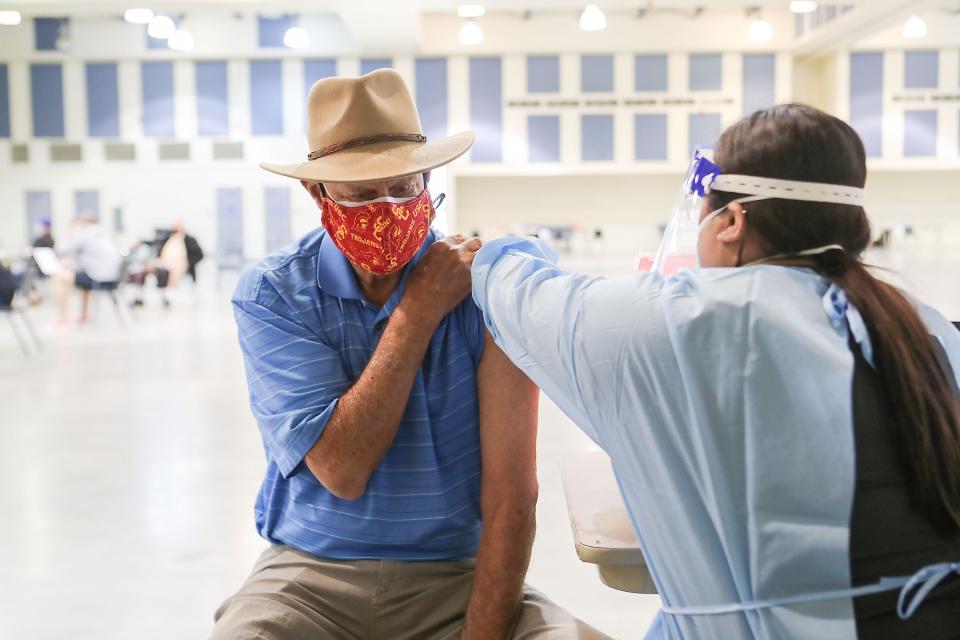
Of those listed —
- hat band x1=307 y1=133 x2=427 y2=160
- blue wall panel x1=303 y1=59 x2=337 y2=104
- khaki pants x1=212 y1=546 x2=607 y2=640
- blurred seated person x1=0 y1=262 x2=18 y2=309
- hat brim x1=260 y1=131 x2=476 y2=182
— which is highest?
blue wall panel x1=303 y1=59 x2=337 y2=104

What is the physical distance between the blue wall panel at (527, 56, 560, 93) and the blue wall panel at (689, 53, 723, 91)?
2.72 meters

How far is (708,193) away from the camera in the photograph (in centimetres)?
122

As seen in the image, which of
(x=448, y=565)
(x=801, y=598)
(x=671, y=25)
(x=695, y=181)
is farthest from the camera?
(x=671, y=25)

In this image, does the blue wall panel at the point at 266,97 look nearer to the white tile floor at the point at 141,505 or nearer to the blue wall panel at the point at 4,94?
the blue wall panel at the point at 4,94

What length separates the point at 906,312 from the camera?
105 centimetres

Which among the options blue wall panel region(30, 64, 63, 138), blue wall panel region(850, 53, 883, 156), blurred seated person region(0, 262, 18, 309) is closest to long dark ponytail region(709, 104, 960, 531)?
blurred seated person region(0, 262, 18, 309)

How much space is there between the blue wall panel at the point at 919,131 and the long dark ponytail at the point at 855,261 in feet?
64.7

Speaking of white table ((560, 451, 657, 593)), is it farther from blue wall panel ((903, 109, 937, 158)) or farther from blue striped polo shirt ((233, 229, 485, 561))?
blue wall panel ((903, 109, 937, 158))

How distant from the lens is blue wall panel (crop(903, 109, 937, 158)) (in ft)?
61.3

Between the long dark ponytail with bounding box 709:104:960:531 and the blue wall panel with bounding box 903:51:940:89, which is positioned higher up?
the blue wall panel with bounding box 903:51:940:89

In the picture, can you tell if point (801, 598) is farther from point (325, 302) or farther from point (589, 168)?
point (589, 168)

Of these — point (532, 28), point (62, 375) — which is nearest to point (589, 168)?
point (532, 28)

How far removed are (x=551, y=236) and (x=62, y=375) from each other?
13312 millimetres

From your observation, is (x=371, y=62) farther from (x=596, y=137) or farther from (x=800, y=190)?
(x=800, y=190)
